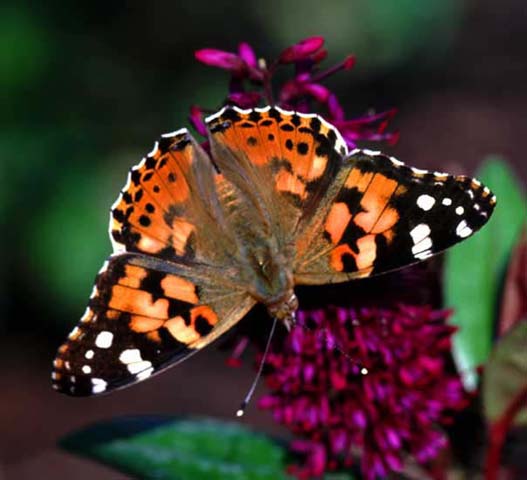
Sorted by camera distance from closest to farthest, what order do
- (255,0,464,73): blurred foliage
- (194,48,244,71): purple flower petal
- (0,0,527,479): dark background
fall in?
1. (194,48,244,71): purple flower petal
2. (0,0,527,479): dark background
3. (255,0,464,73): blurred foliage

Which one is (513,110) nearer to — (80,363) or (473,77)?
(473,77)

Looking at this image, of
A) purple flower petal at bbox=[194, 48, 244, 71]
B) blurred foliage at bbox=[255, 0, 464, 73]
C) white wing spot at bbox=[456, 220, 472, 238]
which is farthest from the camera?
blurred foliage at bbox=[255, 0, 464, 73]

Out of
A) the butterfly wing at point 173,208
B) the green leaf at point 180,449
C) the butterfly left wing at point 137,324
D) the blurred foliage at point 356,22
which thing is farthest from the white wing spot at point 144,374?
the blurred foliage at point 356,22

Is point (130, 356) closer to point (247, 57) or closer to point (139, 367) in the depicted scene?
point (139, 367)

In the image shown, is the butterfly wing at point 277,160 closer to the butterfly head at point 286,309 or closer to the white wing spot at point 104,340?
the butterfly head at point 286,309

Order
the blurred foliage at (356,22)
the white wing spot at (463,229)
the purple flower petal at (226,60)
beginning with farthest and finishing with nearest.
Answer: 1. the blurred foliage at (356,22)
2. the purple flower petal at (226,60)
3. the white wing spot at (463,229)

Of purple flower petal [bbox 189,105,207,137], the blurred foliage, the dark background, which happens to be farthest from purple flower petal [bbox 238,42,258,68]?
the blurred foliage

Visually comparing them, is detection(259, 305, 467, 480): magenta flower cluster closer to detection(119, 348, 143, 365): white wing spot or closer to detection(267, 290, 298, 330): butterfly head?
detection(267, 290, 298, 330): butterfly head

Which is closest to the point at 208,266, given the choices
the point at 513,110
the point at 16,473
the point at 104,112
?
the point at 104,112
